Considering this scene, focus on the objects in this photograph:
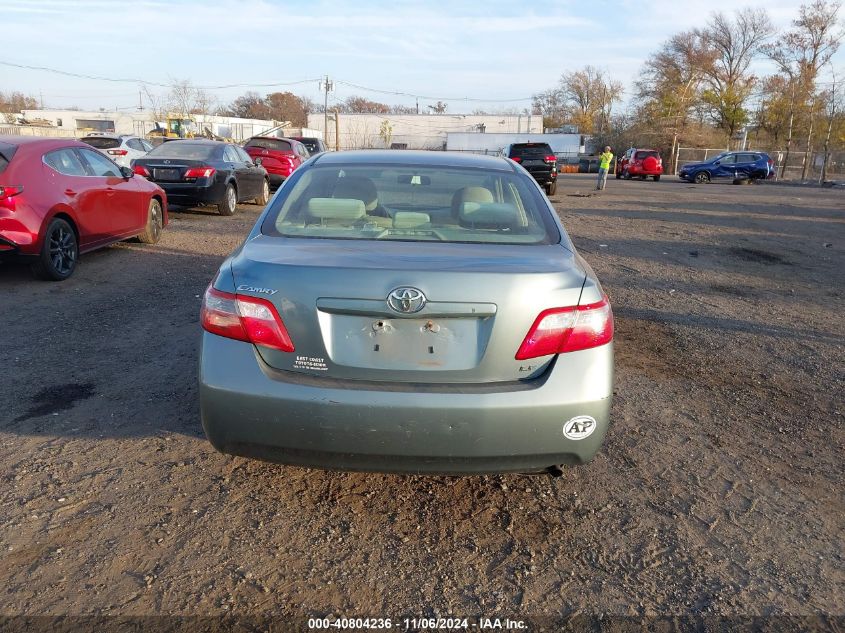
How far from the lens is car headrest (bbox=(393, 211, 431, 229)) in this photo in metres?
3.50

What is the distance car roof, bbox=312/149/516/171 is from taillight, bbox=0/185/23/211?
4251mm

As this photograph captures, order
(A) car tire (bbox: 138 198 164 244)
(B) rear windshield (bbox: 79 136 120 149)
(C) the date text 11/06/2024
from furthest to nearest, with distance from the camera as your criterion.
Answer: (B) rear windshield (bbox: 79 136 120 149) < (A) car tire (bbox: 138 198 164 244) < (C) the date text 11/06/2024

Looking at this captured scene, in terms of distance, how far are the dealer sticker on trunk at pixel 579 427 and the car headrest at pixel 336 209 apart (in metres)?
1.52

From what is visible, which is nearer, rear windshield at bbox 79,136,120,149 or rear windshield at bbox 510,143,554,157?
rear windshield at bbox 79,136,120,149

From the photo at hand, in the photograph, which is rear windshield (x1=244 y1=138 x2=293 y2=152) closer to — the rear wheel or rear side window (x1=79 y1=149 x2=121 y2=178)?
the rear wheel

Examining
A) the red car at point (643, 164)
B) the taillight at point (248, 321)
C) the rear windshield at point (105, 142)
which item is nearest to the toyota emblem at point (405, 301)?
the taillight at point (248, 321)

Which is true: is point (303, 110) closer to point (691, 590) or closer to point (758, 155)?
point (758, 155)

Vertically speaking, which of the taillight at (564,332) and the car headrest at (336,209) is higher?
the car headrest at (336,209)

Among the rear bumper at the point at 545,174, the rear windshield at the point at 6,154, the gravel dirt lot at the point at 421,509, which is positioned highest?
the rear windshield at the point at 6,154

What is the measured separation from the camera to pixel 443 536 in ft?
9.62

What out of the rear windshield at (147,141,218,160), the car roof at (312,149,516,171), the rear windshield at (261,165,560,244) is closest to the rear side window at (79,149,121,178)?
the rear windshield at (147,141,218,160)

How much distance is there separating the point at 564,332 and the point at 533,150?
23.1 m

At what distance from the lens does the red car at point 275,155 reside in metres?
18.9

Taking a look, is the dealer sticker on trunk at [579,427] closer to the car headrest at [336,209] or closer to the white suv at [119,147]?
the car headrest at [336,209]
